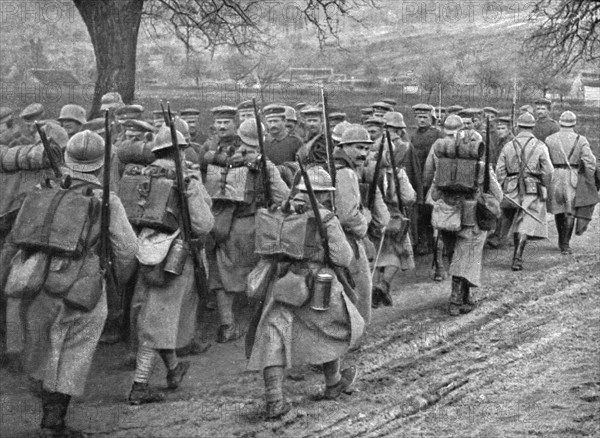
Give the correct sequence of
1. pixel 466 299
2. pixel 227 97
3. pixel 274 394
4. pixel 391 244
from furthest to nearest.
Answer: pixel 227 97, pixel 391 244, pixel 466 299, pixel 274 394

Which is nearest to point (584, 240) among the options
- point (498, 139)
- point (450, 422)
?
point (498, 139)

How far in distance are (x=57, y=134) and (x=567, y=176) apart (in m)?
8.21

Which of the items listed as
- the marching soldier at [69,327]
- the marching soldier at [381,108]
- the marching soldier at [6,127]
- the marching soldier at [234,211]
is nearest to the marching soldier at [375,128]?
the marching soldier at [381,108]

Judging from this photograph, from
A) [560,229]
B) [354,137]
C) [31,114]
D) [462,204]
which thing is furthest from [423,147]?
[31,114]

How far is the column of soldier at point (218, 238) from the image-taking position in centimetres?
696

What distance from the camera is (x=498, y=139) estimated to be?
15.5 m

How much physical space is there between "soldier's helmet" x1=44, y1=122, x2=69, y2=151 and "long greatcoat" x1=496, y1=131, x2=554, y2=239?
6.25 m

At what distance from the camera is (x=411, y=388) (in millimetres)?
8281

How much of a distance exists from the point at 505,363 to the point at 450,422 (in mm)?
1789

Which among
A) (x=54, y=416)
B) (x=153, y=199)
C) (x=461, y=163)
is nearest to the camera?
(x=54, y=416)

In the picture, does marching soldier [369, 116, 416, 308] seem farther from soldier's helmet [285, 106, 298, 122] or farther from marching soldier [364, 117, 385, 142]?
soldier's helmet [285, 106, 298, 122]

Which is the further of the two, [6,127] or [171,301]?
[6,127]

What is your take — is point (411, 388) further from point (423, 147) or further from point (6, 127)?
point (423, 147)

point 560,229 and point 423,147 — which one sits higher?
point 423,147
